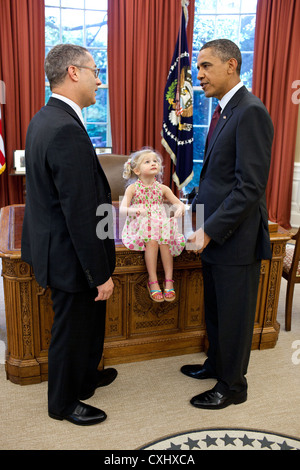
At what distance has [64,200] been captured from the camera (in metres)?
1.62

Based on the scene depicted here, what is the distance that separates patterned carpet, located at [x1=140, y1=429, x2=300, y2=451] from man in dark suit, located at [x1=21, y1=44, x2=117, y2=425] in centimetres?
40

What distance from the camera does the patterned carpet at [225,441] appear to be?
1.87 metres

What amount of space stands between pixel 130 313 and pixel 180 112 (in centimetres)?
307

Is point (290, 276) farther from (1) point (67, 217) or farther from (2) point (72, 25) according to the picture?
(2) point (72, 25)

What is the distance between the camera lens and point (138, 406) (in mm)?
2174

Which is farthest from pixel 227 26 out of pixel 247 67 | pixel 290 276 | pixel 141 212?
pixel 141 212

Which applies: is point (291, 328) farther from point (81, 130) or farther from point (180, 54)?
point (180, 54)

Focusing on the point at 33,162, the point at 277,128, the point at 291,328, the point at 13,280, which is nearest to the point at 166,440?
the point at 13,280

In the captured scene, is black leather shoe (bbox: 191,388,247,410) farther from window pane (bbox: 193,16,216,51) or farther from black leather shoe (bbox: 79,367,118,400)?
window pane (bbox: 193,16,216,51)

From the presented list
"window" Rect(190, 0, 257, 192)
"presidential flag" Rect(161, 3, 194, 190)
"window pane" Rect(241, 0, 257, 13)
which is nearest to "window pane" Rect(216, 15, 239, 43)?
"window" Rect(190, 0, 257, 192)

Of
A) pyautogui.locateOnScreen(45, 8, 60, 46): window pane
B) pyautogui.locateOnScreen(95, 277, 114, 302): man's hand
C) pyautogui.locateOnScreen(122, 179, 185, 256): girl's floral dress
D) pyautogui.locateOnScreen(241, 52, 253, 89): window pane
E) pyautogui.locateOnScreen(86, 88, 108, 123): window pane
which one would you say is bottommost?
pyautogui.locateOnScreen(95, 277, 114, 302): man's hand

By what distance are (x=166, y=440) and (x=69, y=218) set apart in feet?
3.64

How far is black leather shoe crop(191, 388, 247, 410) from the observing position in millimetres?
2139

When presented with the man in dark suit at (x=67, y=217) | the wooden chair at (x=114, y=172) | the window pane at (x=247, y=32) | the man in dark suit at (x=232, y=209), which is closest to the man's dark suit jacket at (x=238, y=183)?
the man in dark suit at (x=232, y=209)
